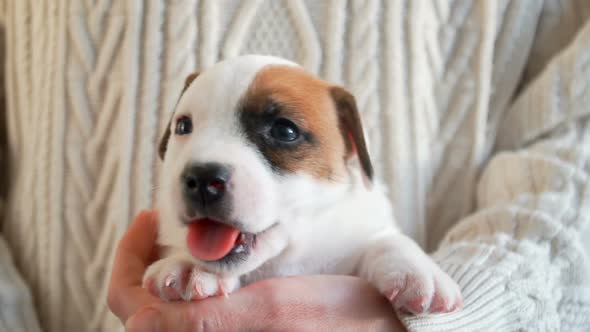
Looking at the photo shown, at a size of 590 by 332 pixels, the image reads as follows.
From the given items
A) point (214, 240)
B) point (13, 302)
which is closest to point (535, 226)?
point (214, 240)

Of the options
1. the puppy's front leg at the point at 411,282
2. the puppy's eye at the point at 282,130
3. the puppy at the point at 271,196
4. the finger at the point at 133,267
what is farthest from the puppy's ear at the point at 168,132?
the puppy's front leg at the point at 411,282

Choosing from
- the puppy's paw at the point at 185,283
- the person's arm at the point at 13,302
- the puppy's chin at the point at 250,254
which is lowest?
the person's arm at the point at 13,302

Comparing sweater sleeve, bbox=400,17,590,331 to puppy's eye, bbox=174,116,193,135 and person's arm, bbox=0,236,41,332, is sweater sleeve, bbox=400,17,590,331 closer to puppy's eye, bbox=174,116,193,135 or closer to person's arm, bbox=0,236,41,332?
puppy's eye, bbox=174,116,193,135

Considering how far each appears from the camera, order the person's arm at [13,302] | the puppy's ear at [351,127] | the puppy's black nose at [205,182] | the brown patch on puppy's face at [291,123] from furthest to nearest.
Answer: the person's arm at [13,302] < the puppy's ear at [351,127] < the brown patch on puppy's face at [291,123] < the puppy's black nose at [205,182]

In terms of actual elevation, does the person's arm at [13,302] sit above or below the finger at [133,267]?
below

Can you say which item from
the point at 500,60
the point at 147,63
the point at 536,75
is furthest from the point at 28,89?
the point at 536,75

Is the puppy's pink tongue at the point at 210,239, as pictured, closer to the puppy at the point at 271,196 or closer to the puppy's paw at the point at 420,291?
the puppy at the point at 271,196

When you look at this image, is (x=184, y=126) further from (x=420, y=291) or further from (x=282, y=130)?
(x=420, y=291)

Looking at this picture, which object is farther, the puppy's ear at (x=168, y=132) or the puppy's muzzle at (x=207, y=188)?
the puppy's ear at (x=168, y=132)
